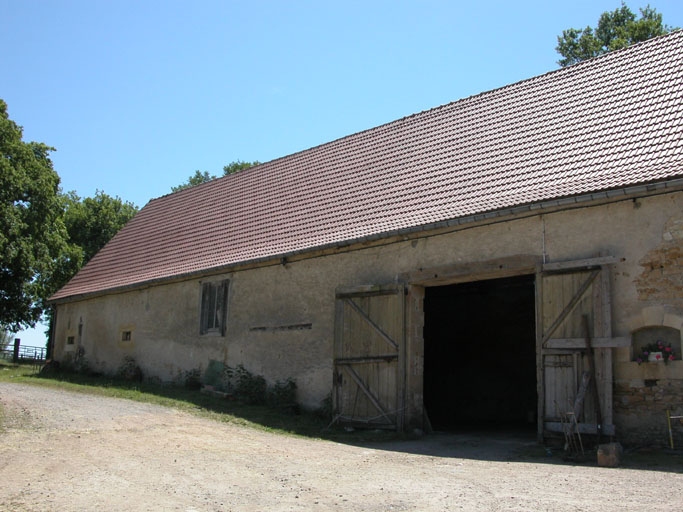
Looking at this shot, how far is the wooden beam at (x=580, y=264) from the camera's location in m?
9.27

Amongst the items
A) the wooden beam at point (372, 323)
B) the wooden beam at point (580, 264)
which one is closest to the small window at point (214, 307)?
the wooden beam at point (372, 323)

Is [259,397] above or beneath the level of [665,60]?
beneath

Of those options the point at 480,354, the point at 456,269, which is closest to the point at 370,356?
the point at 456,269

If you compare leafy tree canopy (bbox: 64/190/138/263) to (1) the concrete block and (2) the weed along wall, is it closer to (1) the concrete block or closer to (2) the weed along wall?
(2) the weed along wall

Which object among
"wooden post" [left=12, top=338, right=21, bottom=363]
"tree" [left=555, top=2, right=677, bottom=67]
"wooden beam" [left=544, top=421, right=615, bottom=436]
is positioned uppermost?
"tree" [left=555, top=2, right=677, bottom=67]

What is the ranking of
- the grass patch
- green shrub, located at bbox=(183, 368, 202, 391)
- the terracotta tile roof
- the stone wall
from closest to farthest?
the stone wall → the terracotta tile roof → the grass patch → green shrub, located at bbox=(183, 368, 202, 391)

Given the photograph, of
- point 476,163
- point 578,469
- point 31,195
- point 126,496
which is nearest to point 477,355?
point 476,163

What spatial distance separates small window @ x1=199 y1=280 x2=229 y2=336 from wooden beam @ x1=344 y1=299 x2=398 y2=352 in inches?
162

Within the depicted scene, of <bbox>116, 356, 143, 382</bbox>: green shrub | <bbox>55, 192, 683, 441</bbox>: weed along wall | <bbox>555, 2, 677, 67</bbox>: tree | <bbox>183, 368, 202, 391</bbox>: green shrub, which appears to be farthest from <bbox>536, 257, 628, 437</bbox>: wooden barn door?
<bbox>555, 2, 677, 67</bbox>: tree

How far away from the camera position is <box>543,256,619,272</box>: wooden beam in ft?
30.4

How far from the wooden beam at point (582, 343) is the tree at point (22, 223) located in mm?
19556

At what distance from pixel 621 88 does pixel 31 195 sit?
820 inches

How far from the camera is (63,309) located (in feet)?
71.3

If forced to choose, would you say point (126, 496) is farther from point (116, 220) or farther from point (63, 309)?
point (116, 220)
